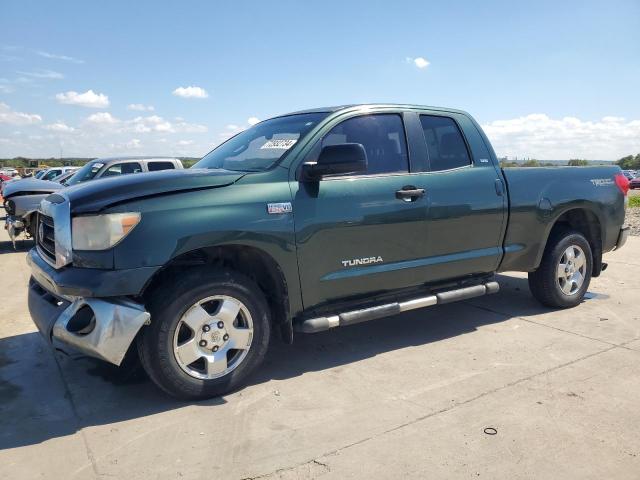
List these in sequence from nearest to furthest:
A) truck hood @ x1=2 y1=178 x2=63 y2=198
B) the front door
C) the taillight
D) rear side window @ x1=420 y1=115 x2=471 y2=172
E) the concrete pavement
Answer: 1. the concrete pavement
2. the front door
3. rear side window @ x1=420 y1=115 x2=471 y2=172
4. the taillight
5. truck hood @ x1=2 y1=178 x2=63 y2=198

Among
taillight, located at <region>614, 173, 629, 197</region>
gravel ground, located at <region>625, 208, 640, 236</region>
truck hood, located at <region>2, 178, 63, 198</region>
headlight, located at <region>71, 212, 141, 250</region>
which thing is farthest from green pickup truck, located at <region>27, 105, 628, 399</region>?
gravel ground, located at <region>625, 208, 640, 236</region>

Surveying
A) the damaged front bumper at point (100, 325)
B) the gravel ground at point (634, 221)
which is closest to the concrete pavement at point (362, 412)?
the damaged front bumper at point (100, 325)

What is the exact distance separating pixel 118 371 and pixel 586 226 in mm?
4788

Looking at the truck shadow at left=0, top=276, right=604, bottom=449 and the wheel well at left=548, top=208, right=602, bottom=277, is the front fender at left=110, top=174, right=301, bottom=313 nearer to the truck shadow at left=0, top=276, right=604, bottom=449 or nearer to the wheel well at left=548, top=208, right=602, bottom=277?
the truck shadow at left=0, top=276, right=604, bottom=449

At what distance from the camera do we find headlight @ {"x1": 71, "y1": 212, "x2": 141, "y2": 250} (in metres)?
3.15

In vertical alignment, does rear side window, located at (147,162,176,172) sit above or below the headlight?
above

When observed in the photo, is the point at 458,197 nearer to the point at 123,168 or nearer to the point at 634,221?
the point at 123,168

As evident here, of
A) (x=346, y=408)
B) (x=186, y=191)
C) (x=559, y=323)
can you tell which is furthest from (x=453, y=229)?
(x=186, y=191)

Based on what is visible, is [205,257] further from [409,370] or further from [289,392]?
[409,370]

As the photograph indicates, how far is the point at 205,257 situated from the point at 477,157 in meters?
2.66

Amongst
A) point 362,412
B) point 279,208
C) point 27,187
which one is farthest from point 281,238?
point 27,187

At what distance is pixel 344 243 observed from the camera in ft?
12.8

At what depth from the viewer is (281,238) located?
3617 mm

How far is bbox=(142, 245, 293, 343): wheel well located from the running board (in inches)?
7.1
